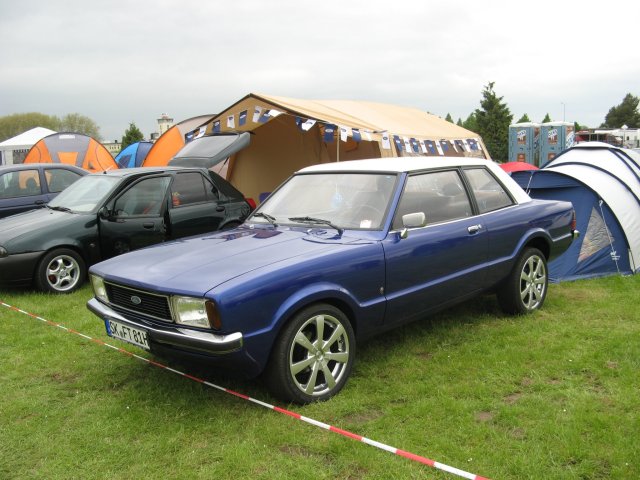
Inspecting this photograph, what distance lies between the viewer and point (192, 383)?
12.9ft

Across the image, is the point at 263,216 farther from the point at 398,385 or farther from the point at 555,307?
the point at 555,307

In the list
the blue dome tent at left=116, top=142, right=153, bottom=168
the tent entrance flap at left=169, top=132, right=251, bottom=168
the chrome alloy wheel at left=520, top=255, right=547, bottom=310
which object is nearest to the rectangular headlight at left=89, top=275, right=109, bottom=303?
the chrome alloy wheel at left=520, top=255, right=547, bottom=310

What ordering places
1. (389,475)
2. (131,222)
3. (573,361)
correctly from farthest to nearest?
(131,222) < (573,361) < (389,475)

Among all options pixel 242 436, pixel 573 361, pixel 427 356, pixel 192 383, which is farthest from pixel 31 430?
pixel 573 361

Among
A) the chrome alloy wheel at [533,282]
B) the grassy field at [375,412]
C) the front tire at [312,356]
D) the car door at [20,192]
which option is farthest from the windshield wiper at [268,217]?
the car door at [20,192]

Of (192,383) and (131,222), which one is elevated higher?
(131,222)

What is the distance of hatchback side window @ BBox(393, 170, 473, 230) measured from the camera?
425 cm

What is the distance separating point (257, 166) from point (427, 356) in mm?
9017

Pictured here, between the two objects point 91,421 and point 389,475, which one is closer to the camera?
point 389,475

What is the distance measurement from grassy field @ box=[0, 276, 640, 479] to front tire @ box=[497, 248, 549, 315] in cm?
21

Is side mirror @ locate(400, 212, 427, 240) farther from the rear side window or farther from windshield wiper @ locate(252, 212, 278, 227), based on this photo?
the rear side window

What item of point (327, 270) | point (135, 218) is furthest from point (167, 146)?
point (327, 270)

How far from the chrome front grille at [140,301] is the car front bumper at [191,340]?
8 cm

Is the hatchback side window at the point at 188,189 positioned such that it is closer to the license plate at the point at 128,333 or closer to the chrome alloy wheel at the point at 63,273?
the chrome alloy wheel at the point at 63,273
